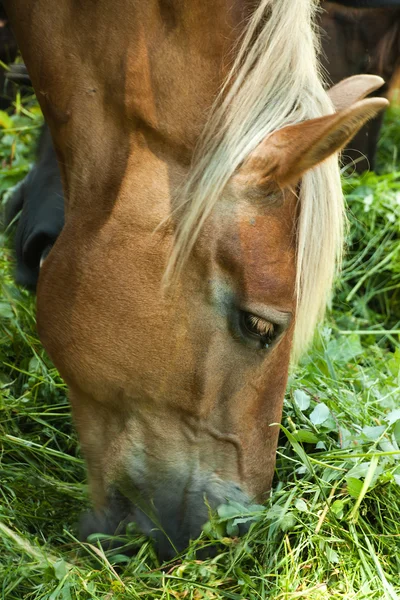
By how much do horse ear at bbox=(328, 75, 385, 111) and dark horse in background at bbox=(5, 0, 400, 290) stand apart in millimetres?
463

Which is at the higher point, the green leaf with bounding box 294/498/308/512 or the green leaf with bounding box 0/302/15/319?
the green leaf with bounding box 294/498/308/512

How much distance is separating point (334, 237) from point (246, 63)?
0.47 metres

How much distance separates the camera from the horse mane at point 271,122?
1947 mm

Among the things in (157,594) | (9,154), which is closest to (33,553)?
(157,594)

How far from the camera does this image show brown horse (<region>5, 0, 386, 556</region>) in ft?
6.43

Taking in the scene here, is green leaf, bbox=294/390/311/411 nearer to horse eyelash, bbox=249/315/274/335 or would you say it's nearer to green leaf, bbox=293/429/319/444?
green leaf, bbox=293/429/319/444

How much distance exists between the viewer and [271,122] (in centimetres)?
197

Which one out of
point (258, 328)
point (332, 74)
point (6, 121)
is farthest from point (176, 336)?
point (6, 121)

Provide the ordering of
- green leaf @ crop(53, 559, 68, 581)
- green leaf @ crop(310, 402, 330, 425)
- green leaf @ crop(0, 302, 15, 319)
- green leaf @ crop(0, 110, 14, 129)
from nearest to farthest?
green leaf @ crop(53, 559, 68, 581) < green leaf @ crop(310, 402, 330, 425) < green leaf @ crop(0, 302, 15, 319) < green leaf @ crop(0, 110, 14, 129)

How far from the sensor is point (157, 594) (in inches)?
77.2

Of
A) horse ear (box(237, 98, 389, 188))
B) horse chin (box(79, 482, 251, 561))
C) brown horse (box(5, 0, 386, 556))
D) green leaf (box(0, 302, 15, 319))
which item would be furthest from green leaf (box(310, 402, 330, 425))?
green leaf (box(0, 302, 15, 319))

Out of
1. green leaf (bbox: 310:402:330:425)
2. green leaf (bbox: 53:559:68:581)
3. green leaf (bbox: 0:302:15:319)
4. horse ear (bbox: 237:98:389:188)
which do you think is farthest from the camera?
green leaf (bbox: 0:302:15:319)

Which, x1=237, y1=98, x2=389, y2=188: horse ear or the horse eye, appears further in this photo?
the horse eye

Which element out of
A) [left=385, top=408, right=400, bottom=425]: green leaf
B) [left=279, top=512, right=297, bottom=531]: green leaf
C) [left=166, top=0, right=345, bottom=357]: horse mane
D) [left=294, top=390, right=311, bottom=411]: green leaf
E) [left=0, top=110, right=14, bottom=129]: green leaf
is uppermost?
[left=166, top=0, right=345, bottom=357]: horse mane
